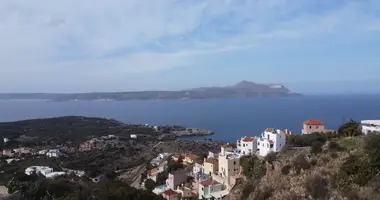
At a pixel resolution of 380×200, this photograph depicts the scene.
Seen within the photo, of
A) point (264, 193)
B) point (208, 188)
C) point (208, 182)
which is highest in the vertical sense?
point (264, 193)

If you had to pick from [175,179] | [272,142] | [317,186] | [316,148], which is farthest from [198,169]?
[317,186]

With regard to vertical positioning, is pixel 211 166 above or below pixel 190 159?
above

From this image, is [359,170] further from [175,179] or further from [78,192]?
[175,179]

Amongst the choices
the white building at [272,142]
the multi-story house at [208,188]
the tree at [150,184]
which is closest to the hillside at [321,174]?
the white building at [272,142]

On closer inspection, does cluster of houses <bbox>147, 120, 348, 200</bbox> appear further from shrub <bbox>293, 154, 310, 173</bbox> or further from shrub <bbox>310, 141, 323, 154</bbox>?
shrub <bbox>293, 154, 310, 173</bbox>

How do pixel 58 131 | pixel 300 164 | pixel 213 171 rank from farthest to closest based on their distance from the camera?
1. pixel 58 131
2. pixel 213 171
3. pixel 300 164

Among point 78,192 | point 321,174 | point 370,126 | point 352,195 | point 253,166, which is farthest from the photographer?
point 370,126

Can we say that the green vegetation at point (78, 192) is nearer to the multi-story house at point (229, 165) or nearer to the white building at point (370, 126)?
the multi-story house at point (229, 165)
